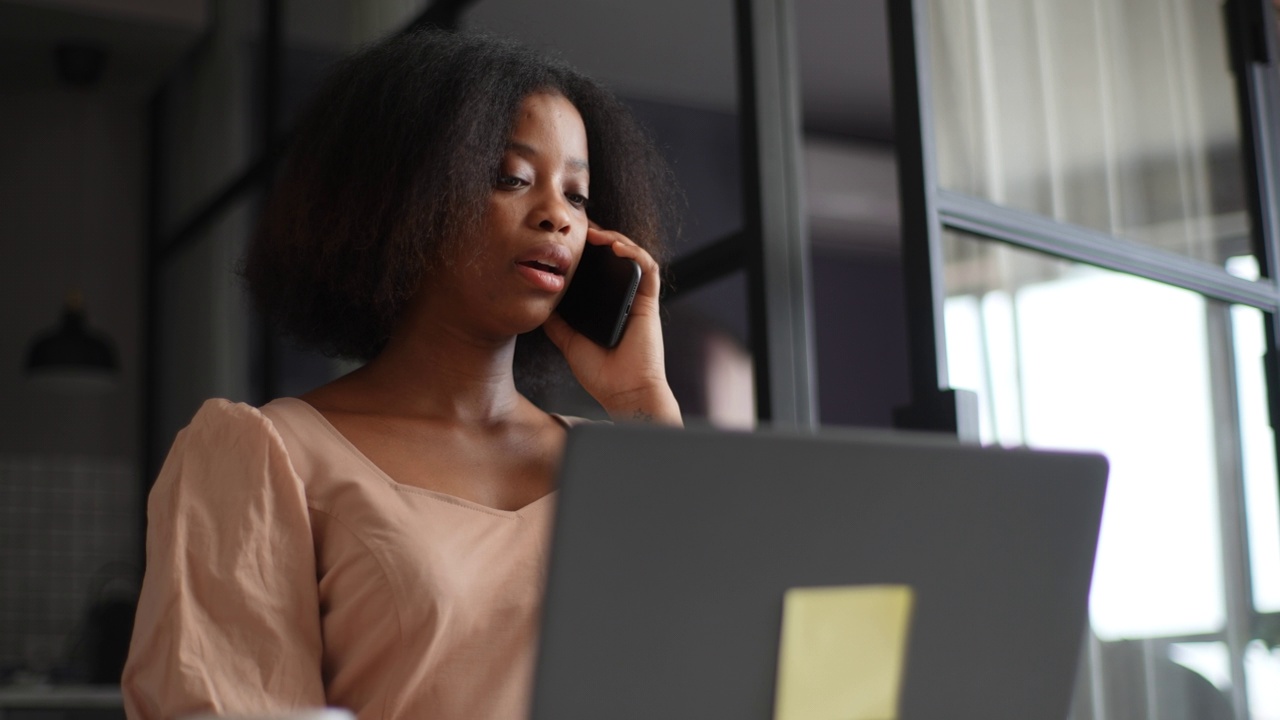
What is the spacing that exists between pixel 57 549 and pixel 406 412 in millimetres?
3663

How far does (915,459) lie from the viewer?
0.63 meters

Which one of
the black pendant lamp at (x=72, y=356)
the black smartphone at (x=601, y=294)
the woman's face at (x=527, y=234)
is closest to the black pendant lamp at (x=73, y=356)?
the black pendant lamp at (x=72, y=356)

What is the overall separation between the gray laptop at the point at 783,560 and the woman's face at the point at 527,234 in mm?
581

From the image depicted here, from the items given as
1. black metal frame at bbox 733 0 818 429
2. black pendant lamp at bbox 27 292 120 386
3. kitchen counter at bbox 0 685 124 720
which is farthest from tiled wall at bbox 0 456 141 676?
black metal frame at bbox 733 0 818 429

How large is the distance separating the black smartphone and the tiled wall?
3.39 meters

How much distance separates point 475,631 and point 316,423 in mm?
225

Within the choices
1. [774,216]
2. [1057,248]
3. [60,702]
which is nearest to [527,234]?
[774,216]

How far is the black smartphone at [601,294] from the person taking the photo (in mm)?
1264

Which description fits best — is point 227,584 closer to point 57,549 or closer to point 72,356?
point 72,356

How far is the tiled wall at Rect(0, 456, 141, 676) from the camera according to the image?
4277 millimetres

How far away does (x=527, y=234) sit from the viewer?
3.81 feet

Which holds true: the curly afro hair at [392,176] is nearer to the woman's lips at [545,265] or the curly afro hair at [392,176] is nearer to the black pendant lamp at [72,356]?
the woman's lips at [545,265]

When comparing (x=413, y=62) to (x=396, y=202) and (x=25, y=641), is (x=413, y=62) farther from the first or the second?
(x=25, y=641)

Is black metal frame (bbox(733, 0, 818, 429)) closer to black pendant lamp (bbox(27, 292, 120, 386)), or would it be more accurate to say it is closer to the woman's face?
→ the woman's face
